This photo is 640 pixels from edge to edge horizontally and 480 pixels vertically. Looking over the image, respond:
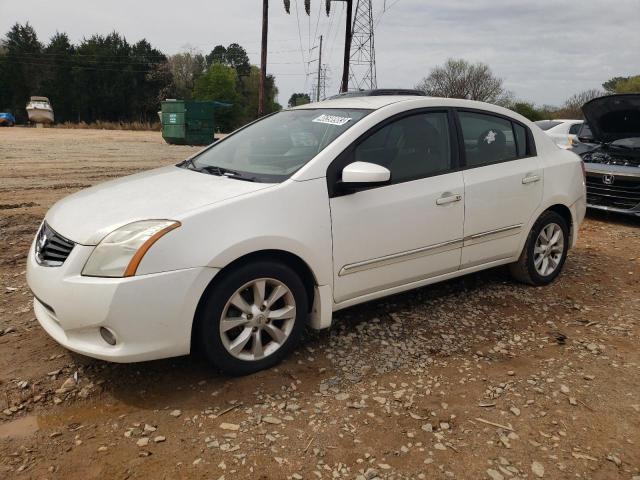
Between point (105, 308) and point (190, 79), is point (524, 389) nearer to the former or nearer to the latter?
point (105, 308)

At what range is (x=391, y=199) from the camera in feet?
11.0

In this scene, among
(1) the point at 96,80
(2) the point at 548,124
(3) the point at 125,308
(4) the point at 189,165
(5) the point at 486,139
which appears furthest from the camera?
(1) the point at 96,80

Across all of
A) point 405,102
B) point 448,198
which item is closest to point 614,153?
point 448,198

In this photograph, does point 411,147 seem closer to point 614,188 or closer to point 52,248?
point 52,248

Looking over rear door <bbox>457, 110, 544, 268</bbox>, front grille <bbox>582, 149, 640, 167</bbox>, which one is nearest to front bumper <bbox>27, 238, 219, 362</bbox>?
rear door <bbox>457, 110, 544, 268</bbox>

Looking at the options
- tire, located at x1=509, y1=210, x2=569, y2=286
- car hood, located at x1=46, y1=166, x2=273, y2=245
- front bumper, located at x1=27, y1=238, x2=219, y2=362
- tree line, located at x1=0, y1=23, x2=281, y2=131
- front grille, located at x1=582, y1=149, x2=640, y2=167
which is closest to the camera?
front bumper, located at x1=27, y1=238, x2=219, y2=362

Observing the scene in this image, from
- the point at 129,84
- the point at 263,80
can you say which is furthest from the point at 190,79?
the point at 263,80

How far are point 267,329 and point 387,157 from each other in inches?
55.7

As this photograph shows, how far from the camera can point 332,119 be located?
358 cm

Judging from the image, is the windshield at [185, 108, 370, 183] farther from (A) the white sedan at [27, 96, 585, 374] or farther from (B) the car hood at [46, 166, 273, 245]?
(B) the car hood at [46, 166, 273, 245]

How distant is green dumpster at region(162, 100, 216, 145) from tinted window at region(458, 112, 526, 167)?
66.3ft

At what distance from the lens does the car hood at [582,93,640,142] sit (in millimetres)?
7227

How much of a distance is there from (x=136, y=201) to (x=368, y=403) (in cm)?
173

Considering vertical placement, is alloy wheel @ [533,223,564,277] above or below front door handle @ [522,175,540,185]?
below
